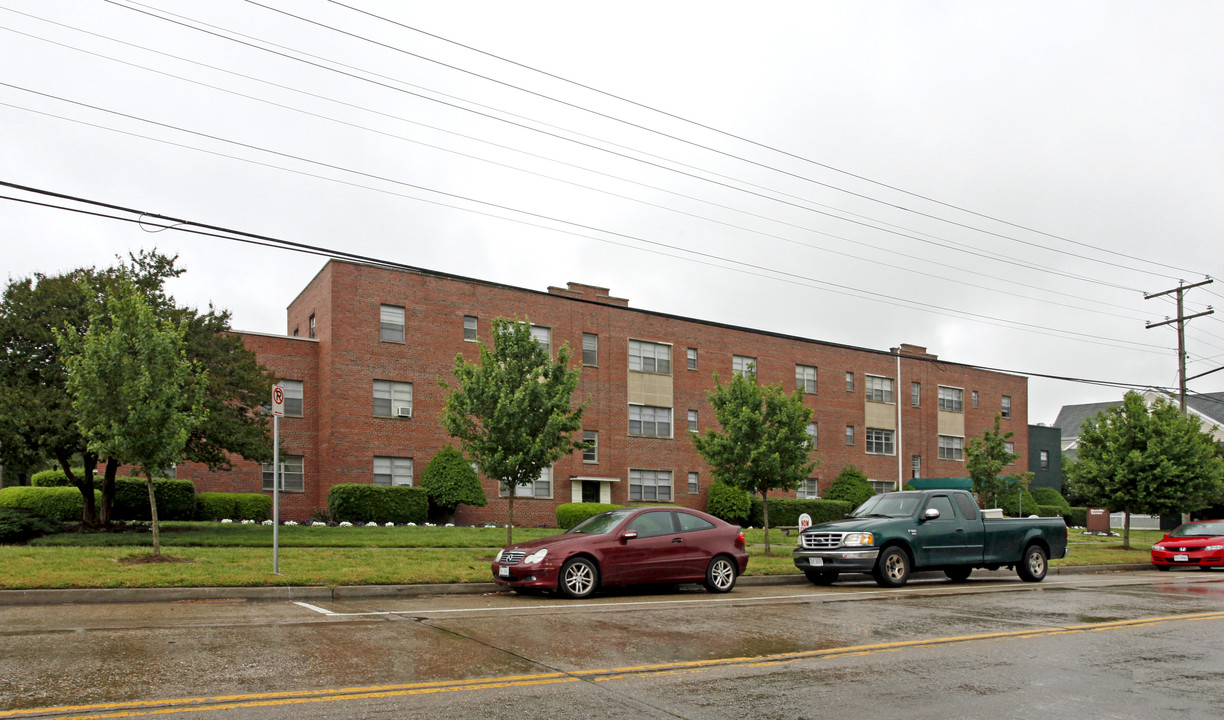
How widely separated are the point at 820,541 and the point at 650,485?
2512 cm

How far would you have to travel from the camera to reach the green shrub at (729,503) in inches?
1560

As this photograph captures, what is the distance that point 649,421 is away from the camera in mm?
41656

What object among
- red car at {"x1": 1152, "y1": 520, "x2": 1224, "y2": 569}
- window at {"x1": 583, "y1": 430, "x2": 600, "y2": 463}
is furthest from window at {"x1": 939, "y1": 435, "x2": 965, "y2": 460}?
red car at {"x1": 1152, "y1": 520, "x2": 1224, "y2": 569}

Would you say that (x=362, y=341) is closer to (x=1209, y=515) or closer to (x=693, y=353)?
(x=693, y=353)

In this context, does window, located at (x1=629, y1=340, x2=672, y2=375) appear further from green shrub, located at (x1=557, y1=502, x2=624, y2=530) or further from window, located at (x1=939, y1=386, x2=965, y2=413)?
window, located at (x1=939, y1=386, x2=965, y2=413)

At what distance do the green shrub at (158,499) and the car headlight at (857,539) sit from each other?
21816 millimetres

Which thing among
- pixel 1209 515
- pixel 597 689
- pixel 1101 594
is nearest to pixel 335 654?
pixel 597 689

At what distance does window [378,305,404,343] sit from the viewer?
34.8 m

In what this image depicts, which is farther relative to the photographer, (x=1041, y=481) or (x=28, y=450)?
(x=1041, y=481)

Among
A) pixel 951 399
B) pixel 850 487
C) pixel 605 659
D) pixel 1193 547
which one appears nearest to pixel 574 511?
pixel 850 487

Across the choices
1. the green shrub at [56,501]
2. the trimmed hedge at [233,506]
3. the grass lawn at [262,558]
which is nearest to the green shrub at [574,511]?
the grass lawn at [262,558]

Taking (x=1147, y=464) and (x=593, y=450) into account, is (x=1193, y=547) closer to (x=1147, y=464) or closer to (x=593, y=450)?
(x=1147, y=464)

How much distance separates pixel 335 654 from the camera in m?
8.07

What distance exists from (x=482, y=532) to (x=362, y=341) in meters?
10.7
